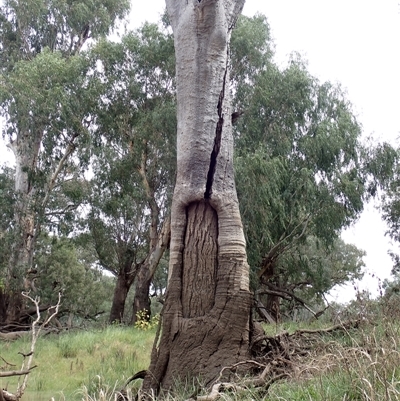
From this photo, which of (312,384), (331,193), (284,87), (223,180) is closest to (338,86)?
(284,87)

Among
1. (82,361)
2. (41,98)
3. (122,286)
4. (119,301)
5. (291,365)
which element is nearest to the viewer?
(291,365)

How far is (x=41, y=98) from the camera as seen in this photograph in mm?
15422

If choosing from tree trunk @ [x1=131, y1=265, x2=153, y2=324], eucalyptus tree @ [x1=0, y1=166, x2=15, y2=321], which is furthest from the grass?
eucalyptus tree @ [x1=0, y1=166, x2=15, y2=321]

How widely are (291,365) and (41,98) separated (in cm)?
1259

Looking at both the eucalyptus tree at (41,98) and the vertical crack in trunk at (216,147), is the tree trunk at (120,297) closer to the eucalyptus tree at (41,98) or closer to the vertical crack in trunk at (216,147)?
the eucalyptus tree at (41,98)

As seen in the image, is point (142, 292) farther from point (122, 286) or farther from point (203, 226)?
point (203, 226)

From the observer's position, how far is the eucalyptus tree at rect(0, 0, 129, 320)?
1573 centimetres

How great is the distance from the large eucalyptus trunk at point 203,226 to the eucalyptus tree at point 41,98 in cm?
1012

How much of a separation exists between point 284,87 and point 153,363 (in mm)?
12444

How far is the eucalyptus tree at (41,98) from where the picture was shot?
619 inches

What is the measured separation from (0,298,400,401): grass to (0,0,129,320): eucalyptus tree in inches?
222

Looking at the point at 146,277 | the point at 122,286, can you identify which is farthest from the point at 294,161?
the point at 122,286

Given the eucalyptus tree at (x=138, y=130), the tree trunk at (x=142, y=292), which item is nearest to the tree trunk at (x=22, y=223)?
the eucalyptus tree at (x=138, y=130)

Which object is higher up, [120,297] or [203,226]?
[203,226]
